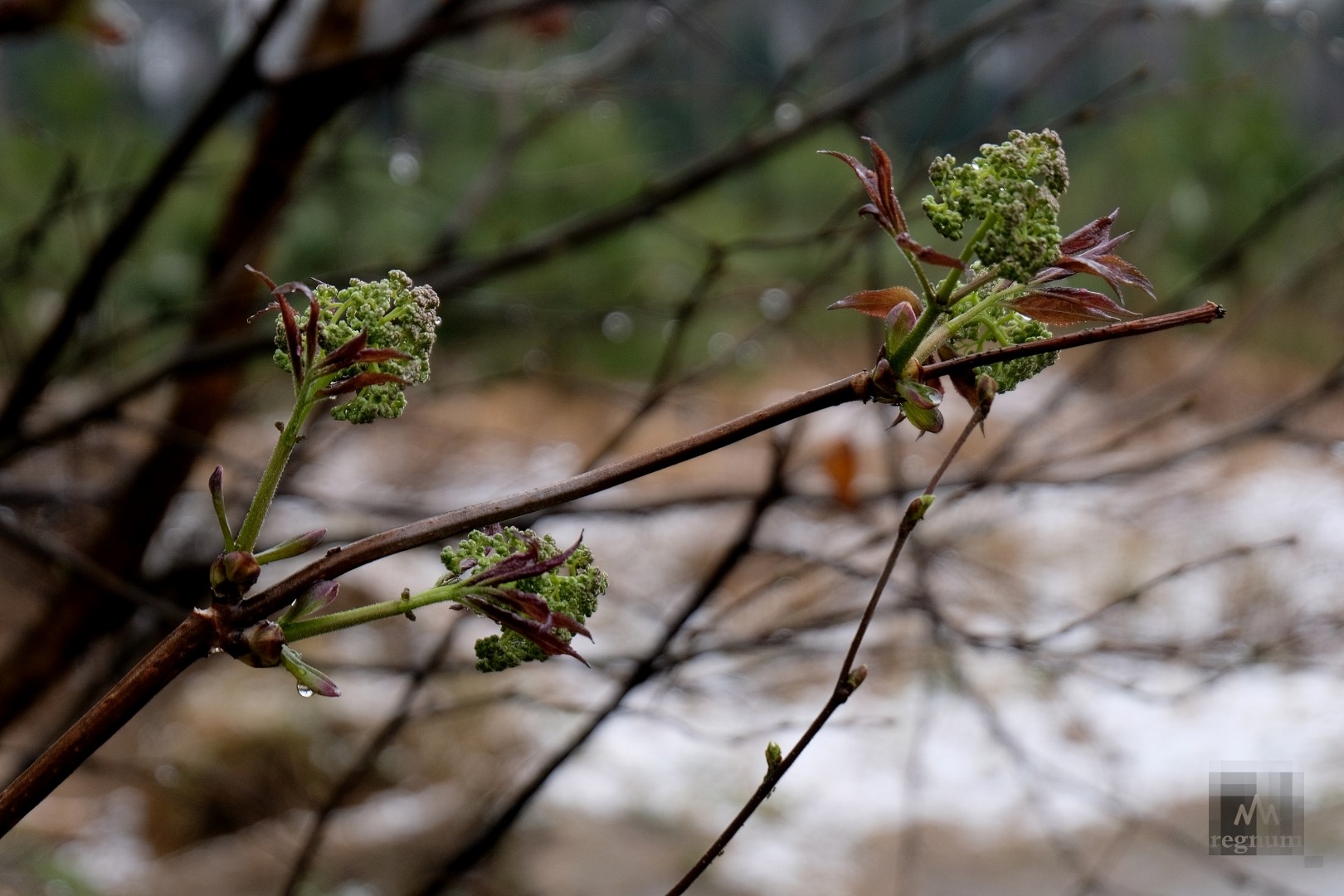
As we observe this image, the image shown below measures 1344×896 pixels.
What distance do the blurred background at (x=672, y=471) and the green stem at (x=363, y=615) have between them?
0.12 meters

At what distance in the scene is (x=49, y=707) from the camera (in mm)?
2951

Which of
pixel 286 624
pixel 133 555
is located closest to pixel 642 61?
pixel 133 555

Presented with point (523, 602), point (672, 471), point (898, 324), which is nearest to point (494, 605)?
point (523, 602)

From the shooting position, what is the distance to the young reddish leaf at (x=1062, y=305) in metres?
0.26

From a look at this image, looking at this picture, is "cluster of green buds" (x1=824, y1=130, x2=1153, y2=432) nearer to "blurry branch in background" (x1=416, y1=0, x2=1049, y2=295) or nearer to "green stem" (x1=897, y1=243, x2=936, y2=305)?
"green stem" (x1=897, y1=243, x2=936, y2=305)

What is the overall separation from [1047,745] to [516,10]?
2.73m

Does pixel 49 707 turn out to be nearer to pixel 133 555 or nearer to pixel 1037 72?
pixel 133 555

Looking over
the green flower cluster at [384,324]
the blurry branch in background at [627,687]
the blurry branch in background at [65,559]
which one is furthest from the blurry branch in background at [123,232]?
the green flower cluster at [384,324]

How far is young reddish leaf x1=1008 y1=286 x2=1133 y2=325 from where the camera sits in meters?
0.26

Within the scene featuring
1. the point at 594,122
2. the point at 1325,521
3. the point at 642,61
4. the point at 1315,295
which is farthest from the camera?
the point at 594,122

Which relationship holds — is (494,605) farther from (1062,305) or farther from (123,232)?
(123,232)

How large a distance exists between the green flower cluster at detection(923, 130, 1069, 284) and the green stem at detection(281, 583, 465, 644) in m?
0.13

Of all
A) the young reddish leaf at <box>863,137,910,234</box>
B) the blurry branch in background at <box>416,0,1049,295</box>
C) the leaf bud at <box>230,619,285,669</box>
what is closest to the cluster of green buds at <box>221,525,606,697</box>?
the leaf bud at <box>230,619,285,669</box>

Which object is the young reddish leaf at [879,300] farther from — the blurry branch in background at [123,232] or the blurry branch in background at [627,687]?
the blurry branch in background at [123,232]
